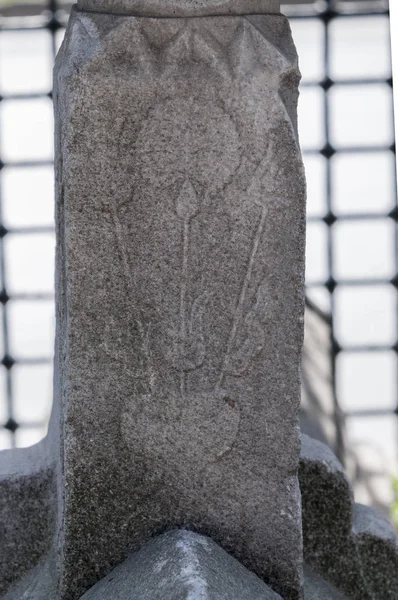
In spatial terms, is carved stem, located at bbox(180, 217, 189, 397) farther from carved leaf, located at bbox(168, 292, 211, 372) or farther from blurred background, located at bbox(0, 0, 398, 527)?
blurred background, located at bbox(0, 0, 398, 527)

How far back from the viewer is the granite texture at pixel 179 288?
1.30 metres

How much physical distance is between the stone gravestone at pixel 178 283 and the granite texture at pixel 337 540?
0.16 m

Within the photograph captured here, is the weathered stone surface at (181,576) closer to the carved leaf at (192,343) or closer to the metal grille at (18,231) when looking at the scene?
the carved leaf at (192,343)

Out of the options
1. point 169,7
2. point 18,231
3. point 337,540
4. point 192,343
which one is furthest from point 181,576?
point 18,231

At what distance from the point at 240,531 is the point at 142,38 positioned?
2.27ft

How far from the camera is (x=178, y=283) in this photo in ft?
4.40

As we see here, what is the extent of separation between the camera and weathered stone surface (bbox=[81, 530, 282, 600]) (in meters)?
1.21

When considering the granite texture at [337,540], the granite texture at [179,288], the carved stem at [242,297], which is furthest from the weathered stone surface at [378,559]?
the carved stem at [242,297]

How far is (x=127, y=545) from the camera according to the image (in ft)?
4.52

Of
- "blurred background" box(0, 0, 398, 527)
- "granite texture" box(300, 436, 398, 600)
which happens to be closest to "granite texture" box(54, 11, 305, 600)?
"granite texture" box(300, 436, 398, 600)

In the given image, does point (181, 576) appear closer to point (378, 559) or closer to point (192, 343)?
point (192, 343)

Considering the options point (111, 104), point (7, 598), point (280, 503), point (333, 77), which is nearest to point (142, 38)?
point (111, 104)

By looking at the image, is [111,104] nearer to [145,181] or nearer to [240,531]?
[145,181]

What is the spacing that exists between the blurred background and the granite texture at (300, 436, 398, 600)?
93 cm
